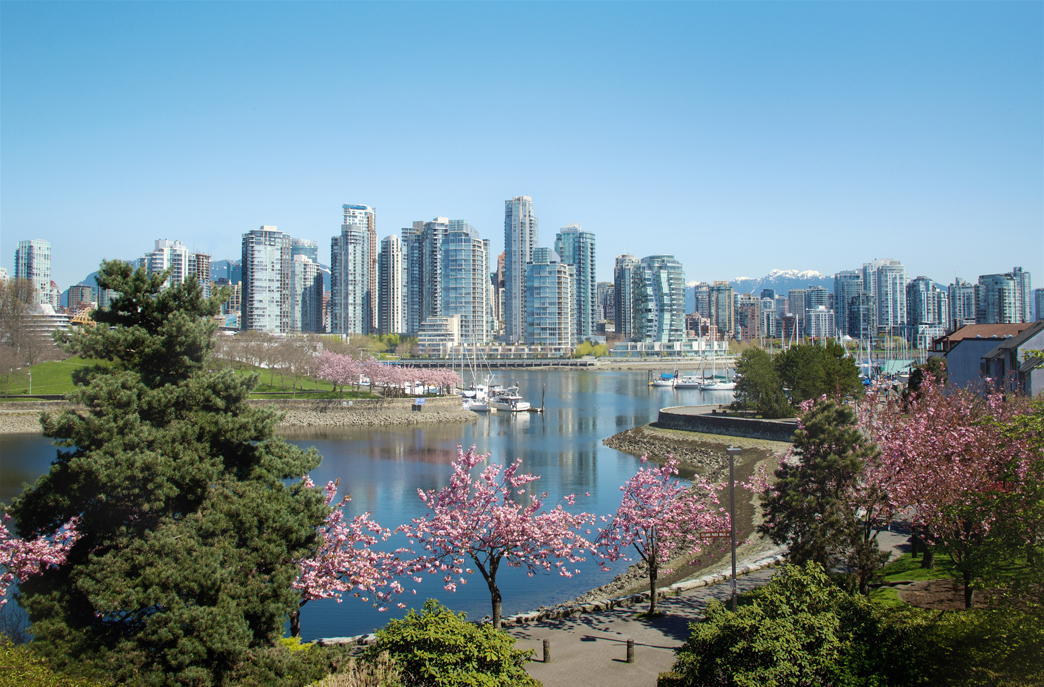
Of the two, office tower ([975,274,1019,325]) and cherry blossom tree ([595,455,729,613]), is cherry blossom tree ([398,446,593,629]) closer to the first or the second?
cherry blossom tree ([595,455,729,613])

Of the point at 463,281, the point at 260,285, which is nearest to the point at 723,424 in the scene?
the point at 463,281

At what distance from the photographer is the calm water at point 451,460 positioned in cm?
2033

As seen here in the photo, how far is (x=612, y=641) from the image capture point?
14531mm

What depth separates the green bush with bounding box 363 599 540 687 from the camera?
28.9ft

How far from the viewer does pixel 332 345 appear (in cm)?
10900

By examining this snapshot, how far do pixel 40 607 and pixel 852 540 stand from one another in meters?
14.5

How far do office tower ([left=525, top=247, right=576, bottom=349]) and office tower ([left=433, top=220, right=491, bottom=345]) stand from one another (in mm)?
12774

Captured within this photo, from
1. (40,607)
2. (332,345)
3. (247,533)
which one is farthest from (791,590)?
(332,345)

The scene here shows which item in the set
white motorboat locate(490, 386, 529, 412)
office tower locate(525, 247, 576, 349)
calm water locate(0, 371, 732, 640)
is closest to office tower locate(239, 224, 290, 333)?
office tower locate(525, 247, 576, 349)

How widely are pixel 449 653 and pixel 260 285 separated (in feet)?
627

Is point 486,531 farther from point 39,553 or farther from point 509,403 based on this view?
point 509,403

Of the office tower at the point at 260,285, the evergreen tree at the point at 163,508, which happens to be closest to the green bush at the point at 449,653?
the evergreen tree at the point at 163,508

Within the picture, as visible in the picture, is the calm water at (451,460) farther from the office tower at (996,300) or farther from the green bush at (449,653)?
the office tower at (996,300)

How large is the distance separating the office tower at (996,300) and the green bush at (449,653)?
199m
